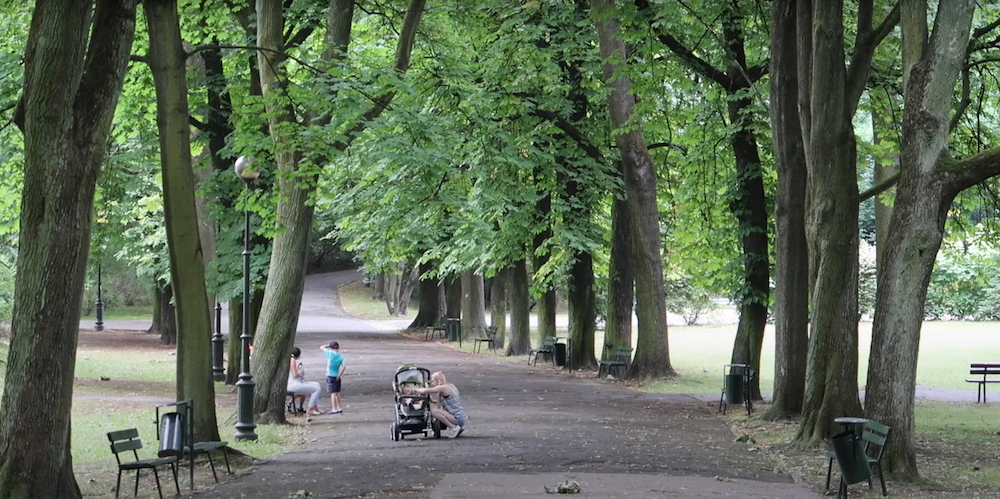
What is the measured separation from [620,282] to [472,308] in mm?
18120

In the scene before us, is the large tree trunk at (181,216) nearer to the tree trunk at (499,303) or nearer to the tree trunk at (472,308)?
the tree trunk at (499,303)

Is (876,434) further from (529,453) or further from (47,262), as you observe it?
(47,262)

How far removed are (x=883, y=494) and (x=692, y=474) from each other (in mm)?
2373

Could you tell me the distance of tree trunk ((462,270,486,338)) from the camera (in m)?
47.3

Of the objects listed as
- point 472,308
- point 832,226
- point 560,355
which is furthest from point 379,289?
point 832,226

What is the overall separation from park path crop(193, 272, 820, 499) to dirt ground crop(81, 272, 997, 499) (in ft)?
0.06

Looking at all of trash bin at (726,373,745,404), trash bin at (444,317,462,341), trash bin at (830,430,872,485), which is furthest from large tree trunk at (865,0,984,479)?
trash bin at (444,317,462,341)

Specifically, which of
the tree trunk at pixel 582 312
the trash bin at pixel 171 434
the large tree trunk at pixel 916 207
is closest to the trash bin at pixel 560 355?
the tree trunk at pixel 582 312

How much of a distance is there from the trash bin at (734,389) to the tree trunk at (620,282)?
7.82 meters

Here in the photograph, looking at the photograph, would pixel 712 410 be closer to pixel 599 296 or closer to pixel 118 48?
pixel 118 48

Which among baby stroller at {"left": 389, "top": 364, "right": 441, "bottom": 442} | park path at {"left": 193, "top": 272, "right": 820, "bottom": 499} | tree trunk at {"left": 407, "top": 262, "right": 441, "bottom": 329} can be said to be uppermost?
tree trunk at {"left": 407, "top": 262, "right": 441, "bottom": 329}

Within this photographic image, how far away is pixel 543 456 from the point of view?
617 inches

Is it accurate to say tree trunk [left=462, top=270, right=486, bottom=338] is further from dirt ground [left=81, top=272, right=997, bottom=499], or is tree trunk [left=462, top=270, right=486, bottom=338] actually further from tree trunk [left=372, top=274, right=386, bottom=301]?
tree trunk [left=372, top=274, right=386, bottom=301]

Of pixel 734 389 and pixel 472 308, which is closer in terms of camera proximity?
pixel 734 389
